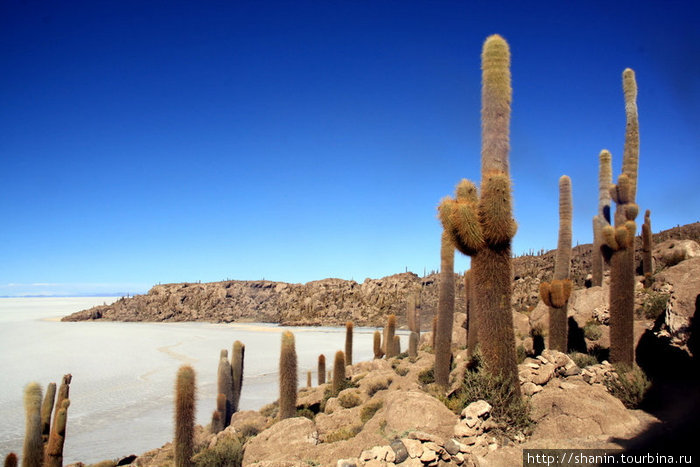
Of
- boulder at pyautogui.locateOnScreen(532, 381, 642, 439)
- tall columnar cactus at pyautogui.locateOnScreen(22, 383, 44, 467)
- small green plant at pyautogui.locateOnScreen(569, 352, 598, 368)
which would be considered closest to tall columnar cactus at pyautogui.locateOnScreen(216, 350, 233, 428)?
tall columnar cactus at pyautogui.locateOnScreen(22, 383, 44, 467)

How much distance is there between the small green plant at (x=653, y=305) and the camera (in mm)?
13664

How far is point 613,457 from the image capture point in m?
6.09

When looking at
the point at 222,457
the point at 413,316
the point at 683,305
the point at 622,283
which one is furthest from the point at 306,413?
the point at 413,316

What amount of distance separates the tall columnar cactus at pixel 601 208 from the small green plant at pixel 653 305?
11.1 feet

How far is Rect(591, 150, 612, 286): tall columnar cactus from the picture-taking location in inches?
689

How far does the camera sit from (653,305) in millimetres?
14031

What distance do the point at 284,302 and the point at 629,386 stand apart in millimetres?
69045

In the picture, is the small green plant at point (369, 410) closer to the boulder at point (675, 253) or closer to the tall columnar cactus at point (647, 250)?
the tall columnar cactus at point (647, 250)

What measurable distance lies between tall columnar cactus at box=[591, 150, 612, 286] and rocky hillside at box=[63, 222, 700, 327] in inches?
1169

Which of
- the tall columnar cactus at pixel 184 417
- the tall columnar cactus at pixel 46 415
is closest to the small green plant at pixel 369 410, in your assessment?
the tall columnar cactus at pixel 184 417

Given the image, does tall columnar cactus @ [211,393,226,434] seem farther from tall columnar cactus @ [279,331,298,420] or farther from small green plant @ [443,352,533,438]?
small green plant @ [443,352,533,438]

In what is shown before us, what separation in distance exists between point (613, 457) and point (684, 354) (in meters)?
4.62

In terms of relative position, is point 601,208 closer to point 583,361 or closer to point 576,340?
point 576,340

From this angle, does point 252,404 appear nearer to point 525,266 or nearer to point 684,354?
point 684,354
